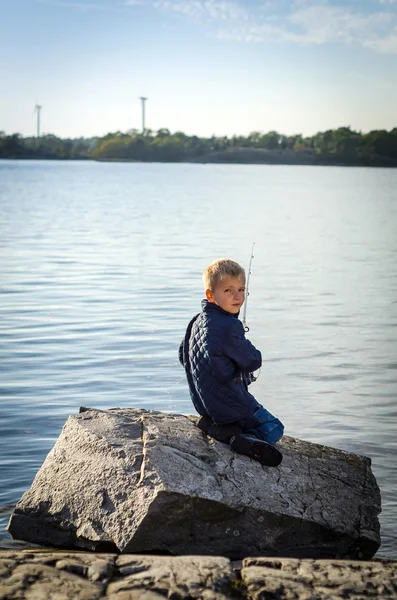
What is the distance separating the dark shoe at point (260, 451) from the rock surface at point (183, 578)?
4.00 ft

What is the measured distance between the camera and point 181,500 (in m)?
4.69

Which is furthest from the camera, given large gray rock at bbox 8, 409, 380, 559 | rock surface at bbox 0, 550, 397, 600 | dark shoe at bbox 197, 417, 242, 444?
dark shoe at bbox 197, 417, 242, 444

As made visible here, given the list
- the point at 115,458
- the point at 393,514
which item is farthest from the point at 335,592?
the point at 393,514

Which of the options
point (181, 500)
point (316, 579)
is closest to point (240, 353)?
point (181, 500)

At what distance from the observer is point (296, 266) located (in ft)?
67.4

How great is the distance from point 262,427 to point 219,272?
0.87 meters

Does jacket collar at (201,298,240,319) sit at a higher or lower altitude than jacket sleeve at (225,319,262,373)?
higher

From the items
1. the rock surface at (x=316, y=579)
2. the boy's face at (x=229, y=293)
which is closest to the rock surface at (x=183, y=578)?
the rock surface at (x=316, y=579)

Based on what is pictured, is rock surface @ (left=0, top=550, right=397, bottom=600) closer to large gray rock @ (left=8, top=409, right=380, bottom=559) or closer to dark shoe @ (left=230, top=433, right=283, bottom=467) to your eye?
large gray rock @ (left=8, top=409, right=380, bottom=559)

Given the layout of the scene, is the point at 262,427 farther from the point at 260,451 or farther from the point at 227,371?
the point at 227,371

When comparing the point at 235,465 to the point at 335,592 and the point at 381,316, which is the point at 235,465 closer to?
the point at 335,592

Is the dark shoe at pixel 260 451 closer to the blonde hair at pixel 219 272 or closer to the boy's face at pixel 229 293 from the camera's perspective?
the boy's face at pixel 229 293

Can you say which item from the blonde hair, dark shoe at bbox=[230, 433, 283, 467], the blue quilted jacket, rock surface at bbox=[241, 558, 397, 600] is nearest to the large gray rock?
dark shoe at bbox=[230, 433, 283, 467]

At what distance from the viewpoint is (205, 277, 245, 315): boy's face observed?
5.25m
